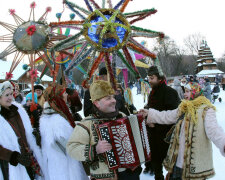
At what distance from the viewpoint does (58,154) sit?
2482mm

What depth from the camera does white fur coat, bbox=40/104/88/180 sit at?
8.06ft

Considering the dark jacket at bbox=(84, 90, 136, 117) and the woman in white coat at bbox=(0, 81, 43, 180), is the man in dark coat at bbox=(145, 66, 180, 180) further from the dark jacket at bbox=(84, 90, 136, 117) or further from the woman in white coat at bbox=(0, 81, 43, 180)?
the woman in white coat at bbox=(0, 81, 43, 180)

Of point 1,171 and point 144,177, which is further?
point 144,177

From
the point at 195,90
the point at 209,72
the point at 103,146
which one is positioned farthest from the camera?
the point at 209,72

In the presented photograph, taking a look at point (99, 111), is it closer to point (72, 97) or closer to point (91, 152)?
point (91, 152)

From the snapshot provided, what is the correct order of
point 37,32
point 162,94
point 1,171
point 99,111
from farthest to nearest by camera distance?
1. point 37,32
2. point 162,94
3. point 1,171
4. point 99,111

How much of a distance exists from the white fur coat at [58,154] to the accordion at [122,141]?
0.65m

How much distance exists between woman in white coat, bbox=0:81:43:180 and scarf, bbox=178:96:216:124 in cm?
196

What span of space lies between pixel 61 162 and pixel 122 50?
1750 mm

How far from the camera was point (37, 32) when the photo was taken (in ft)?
12.6

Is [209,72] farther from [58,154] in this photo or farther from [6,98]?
[6,98]

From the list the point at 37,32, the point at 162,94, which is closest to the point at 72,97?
the point at 37,32

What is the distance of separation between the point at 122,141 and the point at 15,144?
1377 millimetres

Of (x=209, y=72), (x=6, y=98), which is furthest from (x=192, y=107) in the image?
(x=209, y=72)
